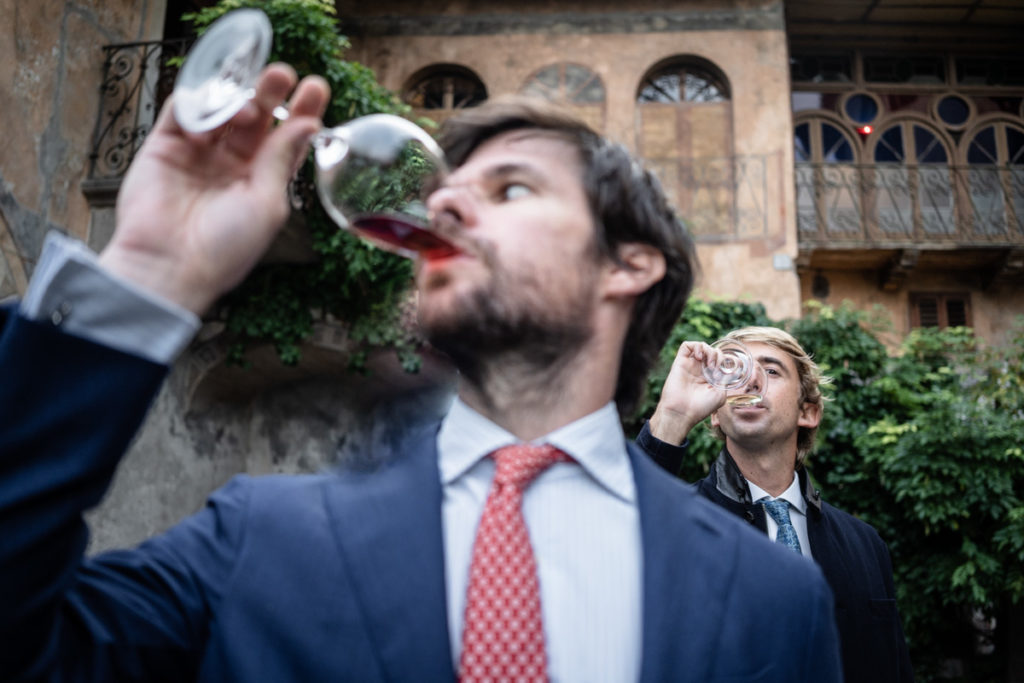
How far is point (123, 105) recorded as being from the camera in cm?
719

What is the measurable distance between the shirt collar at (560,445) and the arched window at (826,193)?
35.6 ft

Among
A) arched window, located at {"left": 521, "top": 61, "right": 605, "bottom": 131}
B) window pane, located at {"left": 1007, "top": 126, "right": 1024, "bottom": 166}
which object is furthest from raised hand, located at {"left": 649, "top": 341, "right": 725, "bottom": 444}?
window pane, located at {"left": 1007, "top": 126, "right": 1024, "bottom": 166}

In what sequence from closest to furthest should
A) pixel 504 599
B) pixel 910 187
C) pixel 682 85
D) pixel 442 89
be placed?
1. pixel 504 599
2. pixel 682 85
3. pixel 442 89
4. pixel 910 187

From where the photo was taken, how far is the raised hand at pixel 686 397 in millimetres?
2775

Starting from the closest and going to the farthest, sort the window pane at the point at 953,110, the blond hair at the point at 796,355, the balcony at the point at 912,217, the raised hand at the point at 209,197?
the raised hand at the point at 209,197, the blond hair at the point at 796,355, the balcony at the point at 912,217, the window pane at the point at 953,110

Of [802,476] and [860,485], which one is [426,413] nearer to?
[860,485]

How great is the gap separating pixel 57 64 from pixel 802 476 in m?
6.30

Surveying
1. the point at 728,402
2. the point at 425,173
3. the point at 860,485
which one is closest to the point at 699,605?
the point at 425,173

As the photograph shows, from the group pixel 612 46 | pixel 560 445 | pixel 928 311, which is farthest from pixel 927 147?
pixel 560 445

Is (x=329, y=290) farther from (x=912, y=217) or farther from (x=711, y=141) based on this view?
(x=912, y=217)

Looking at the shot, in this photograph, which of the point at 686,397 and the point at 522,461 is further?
the point at 686,397

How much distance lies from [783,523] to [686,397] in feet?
2.03

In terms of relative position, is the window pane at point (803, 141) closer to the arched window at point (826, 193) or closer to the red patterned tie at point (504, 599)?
the arched window at point (826, 193)

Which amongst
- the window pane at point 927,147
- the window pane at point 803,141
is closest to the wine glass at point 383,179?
the window pane at point 803,141
